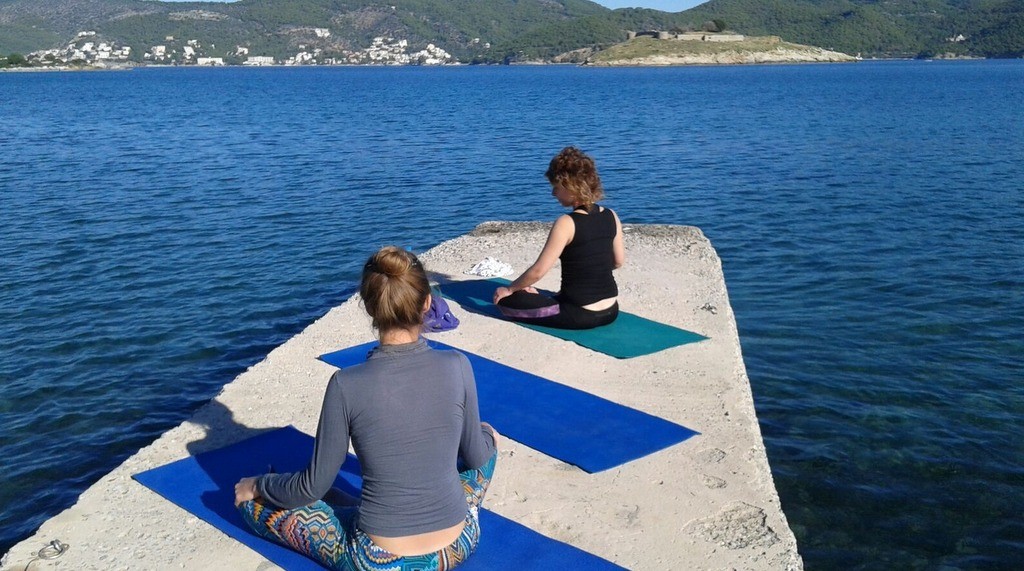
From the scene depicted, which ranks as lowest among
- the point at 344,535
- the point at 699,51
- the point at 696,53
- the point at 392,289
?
the point at 344,535

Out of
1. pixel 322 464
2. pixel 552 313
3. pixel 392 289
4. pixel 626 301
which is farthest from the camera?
pixel 626 301

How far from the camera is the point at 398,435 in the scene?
412 centimetres

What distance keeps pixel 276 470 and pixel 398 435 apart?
2.11 m

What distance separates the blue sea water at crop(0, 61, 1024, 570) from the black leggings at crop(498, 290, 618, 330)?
194 centimetres

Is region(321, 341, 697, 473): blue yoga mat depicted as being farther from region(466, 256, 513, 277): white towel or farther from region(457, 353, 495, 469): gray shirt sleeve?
region(466, 256, 513, 277): white towel

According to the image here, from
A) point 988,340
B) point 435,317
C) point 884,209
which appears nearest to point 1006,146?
point 884,209

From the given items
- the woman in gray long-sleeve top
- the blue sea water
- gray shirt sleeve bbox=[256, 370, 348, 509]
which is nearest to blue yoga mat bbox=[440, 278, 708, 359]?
the blue sea water

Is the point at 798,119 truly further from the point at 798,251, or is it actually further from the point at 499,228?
the point at 499,228

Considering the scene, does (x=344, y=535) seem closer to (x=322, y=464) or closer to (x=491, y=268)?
(x=322, y=464)

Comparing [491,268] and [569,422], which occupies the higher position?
[491,268]

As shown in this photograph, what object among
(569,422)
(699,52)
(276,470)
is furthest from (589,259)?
(699,52)

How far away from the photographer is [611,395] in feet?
23.7

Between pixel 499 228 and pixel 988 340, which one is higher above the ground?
pixel 499 228

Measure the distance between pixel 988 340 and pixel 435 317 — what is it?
7.09 meters
